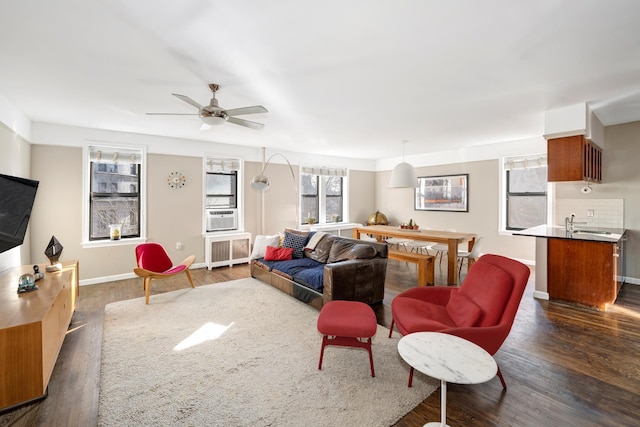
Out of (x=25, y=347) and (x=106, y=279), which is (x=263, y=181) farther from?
(x=25, y=347)

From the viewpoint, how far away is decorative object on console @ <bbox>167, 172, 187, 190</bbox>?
5.34 m

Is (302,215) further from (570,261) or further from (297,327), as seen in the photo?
(570,261)

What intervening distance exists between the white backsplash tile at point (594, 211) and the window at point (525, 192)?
1.79 feet

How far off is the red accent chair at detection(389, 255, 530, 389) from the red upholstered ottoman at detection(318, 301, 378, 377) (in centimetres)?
25

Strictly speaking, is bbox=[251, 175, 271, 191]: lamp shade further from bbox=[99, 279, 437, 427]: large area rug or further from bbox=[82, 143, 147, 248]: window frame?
bbox=[99, 279, 437, 427]: large area rug

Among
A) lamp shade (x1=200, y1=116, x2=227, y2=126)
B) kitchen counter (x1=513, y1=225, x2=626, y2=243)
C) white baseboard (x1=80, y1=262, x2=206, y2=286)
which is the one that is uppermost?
lamp shade (x1=200, y1=116, x2=227, y2=126)

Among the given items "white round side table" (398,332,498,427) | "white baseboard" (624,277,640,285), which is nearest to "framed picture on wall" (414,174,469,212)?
"white baseboard" (624,277,640,285)

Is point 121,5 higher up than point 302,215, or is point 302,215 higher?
point 121,5

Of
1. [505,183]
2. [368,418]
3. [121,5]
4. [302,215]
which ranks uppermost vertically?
[121,5]

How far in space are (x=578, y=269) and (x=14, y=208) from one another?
5.76m

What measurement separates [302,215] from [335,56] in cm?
515

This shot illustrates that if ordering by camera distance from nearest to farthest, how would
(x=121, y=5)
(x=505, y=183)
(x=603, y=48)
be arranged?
(x=121, y=5), (x=603, y=48), (x=505, y=183)

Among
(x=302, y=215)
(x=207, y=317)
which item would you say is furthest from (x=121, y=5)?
(x=302, y=215)

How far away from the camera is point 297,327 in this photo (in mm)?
3111
